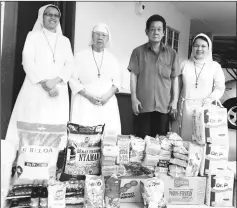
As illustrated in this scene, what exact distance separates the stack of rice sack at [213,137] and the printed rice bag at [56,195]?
76cm

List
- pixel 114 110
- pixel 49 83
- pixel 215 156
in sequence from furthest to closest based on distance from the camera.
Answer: pixel 114 110 → pixel 49 83 → pixel 215 156

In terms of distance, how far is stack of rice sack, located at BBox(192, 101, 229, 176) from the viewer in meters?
1.77

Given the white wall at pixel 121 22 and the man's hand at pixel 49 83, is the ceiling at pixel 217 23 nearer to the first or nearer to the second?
the white wall at pixel 121 22

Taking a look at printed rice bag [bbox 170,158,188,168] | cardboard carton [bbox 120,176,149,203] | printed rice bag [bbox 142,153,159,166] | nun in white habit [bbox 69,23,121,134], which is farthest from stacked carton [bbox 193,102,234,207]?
nun in white habit [bbox 69,23,121,134]

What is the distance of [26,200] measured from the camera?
1.45 m

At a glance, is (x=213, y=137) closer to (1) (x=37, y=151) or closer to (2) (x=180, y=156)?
(2) (x=180, y=156)

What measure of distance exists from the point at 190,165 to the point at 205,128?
232 millimetres

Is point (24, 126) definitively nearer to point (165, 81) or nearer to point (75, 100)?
point (75, 100)

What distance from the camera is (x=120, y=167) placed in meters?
1.68

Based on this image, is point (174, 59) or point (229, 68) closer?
point (174, 59)

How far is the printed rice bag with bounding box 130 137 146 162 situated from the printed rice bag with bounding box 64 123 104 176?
19 centimetres

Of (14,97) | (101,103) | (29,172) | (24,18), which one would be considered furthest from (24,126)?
(24,18)

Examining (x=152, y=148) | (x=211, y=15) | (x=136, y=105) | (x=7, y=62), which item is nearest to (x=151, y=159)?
(x=152, y=148)

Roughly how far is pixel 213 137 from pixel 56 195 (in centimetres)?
90
